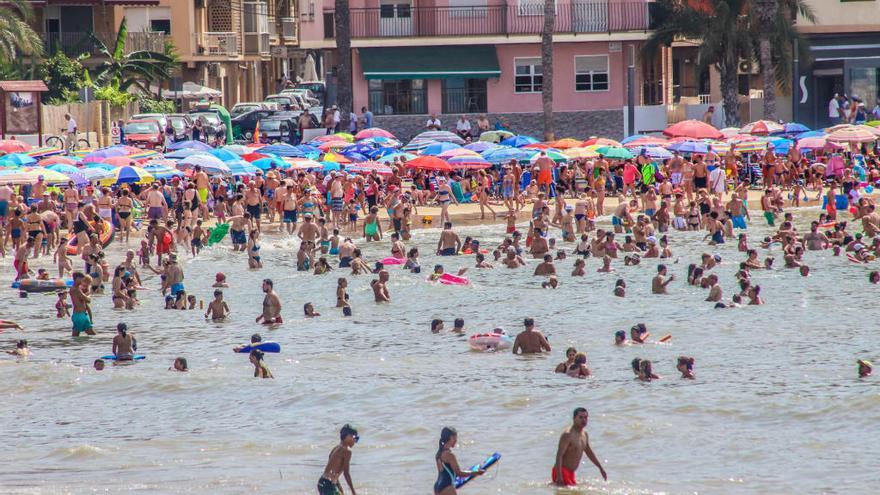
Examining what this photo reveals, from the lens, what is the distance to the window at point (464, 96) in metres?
47.7

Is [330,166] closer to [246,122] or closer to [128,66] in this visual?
[246,122]

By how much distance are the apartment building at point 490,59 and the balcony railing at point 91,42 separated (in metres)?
10.7

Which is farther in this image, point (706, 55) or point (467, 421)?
point (706, 55)

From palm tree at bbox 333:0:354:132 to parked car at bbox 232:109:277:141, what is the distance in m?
6.59

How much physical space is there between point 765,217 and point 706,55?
35.9ft

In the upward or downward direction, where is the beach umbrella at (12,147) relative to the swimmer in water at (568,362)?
upward

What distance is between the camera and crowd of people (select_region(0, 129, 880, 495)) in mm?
26859

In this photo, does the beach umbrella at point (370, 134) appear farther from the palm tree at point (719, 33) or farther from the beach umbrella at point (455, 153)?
the palm tree at point (719, 33)

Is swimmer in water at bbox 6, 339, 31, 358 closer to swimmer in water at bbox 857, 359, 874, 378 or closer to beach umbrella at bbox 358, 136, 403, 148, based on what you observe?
swimmer in water at bbox 857, 359, 874, 378

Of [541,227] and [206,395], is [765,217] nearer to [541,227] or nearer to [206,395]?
[541,227]

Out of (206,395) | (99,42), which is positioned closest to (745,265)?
(206,395)

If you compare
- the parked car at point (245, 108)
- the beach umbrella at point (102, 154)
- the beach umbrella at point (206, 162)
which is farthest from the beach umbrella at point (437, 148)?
the parked car at point (245, 108)

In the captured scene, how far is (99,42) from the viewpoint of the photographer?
182 ft

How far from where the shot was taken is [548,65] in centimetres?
4503
